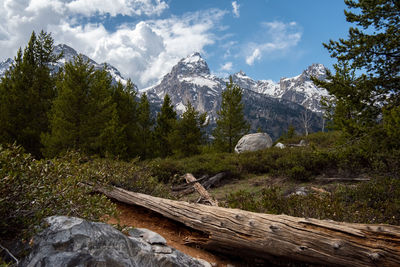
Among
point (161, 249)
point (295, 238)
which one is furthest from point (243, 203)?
point (161, 249)

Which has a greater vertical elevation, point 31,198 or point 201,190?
point 31,198

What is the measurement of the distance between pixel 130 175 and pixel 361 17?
8803mm

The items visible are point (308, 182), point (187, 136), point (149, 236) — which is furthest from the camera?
point (187, 136)

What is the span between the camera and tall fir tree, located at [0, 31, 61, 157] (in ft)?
52.1

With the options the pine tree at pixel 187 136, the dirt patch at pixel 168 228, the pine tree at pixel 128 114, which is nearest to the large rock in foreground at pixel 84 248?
the dirt patch at pixel 168 228

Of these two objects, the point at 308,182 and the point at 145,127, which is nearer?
the point at 308,182

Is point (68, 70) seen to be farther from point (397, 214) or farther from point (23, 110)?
point (397, 214)

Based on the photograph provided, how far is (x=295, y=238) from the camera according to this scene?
407 centimetres

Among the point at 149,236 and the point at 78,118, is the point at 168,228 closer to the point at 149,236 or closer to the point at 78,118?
the point at 149,236

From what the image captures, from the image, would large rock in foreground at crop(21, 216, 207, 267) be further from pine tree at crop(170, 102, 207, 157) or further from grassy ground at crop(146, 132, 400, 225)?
pine tree at crop(170, 102, 207, 157)

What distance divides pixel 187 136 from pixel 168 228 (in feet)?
53.0

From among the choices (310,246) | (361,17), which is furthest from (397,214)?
(361,17)

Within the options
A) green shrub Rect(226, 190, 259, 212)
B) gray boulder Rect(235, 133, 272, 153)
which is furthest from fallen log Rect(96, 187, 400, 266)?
gray boulder Rect(235, 133, 272, 153)

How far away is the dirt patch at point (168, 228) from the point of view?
15.4 ft
